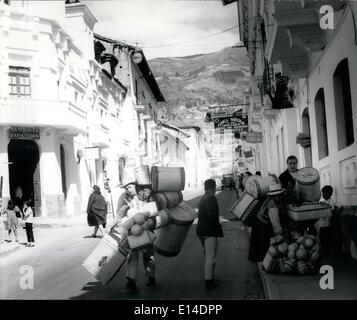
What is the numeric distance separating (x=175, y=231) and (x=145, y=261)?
46 centimetres

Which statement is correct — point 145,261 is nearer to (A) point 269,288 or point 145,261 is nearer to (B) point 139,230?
(B) point 139,230

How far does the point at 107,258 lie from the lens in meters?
5.48

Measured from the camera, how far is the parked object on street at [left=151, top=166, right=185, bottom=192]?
213 inches

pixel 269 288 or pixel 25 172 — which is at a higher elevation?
pixel 25 172

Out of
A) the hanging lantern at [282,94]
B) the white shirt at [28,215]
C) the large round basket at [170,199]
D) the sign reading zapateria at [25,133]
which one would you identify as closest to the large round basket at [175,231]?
the large round basket at [170,199]

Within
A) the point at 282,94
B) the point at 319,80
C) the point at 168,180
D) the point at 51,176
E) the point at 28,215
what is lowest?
the point at 28,215

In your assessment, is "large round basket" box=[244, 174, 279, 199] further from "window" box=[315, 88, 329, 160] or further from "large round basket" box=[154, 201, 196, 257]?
"window" box=[315, 88, 329, 160]

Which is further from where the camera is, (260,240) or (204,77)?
(260,240)

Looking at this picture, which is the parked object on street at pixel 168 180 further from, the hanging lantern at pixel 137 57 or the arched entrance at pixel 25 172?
the arched entrance at pixel 25 172

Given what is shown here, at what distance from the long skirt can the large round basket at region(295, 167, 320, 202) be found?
0.51m

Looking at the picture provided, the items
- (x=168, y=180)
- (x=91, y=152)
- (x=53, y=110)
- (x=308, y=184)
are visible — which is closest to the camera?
(x=168, y=180)

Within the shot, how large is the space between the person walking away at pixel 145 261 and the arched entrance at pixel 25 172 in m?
2.14

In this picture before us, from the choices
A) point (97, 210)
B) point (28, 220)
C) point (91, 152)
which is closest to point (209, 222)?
point (97, 210)

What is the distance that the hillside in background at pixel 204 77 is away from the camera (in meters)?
5.62
